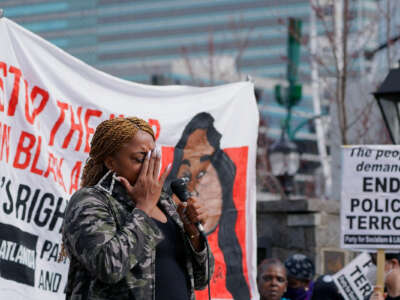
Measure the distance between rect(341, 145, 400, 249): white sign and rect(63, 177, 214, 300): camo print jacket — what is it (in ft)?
9.44

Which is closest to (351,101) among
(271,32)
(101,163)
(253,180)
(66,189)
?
(253,180)

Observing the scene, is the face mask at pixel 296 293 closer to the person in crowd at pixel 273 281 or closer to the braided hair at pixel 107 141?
the person in crowd at pixel 273 281

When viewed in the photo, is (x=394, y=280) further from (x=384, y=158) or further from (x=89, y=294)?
(x=89, y=294)

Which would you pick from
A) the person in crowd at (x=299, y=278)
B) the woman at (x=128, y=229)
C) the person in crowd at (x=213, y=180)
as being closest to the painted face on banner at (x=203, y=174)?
the person in crowd at (x=213, y=180)

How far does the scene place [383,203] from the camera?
6.16 m

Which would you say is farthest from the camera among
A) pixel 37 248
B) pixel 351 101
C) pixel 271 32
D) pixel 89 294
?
pixel 271 32

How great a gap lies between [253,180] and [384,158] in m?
0.95

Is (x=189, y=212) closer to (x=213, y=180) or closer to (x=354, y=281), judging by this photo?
(x=213, y=180)

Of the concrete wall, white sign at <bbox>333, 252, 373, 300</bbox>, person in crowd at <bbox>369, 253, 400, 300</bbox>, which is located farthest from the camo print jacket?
the concrete wall

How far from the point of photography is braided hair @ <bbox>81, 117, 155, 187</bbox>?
3.59m

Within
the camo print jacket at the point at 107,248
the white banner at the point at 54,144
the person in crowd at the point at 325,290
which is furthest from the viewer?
the person in crowd at the point at 325,290

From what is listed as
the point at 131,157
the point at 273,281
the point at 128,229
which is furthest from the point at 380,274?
the point at 128,229

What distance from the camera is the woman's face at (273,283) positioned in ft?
24.7

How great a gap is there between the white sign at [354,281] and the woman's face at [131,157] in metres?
4.49
